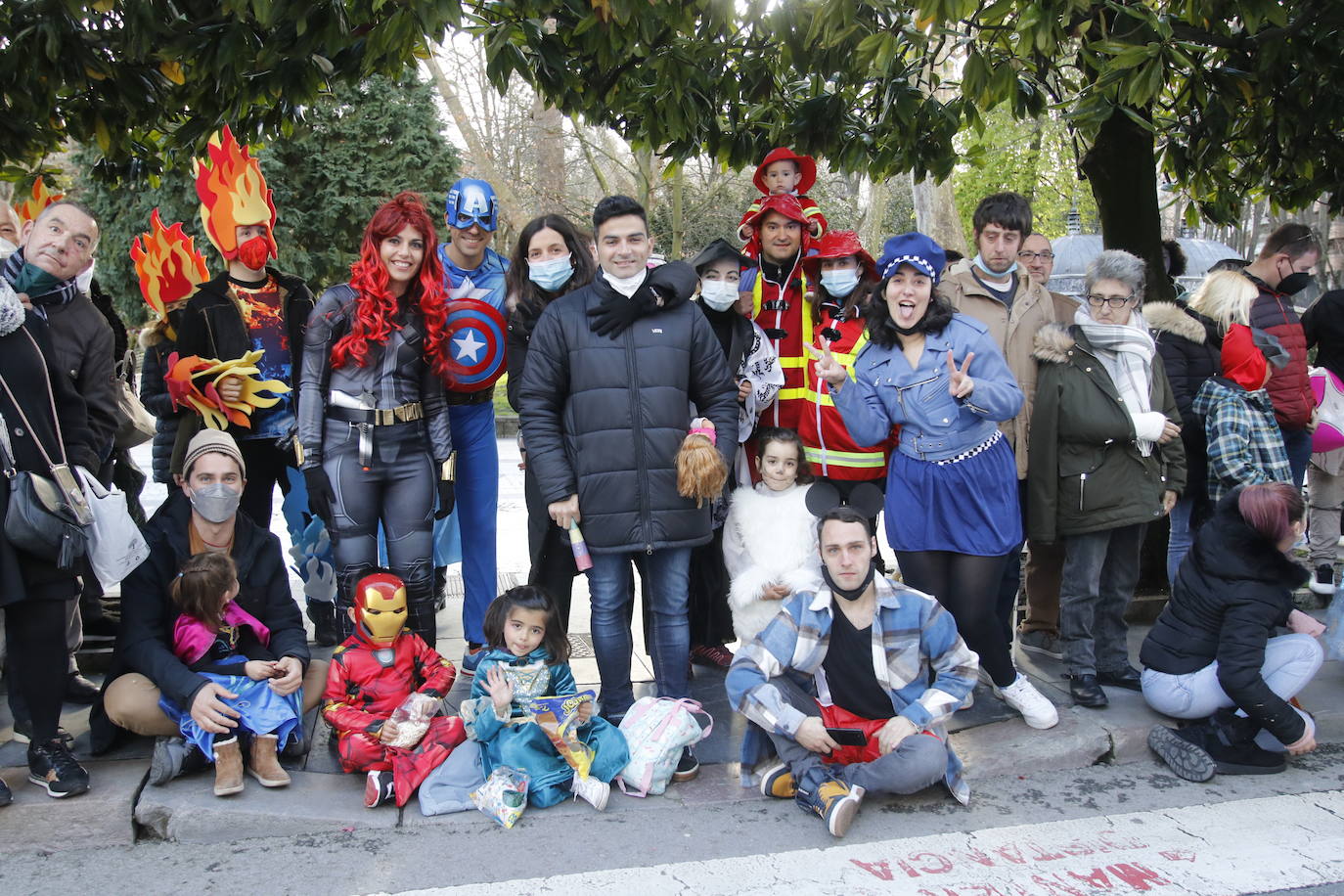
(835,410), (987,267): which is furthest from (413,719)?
(987,267)

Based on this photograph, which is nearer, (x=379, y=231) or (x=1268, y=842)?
(x=1268, y=842)

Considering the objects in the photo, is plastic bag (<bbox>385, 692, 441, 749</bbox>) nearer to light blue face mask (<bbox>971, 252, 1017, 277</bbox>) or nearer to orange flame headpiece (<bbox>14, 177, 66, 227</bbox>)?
light blue face mask (<bbox>971, 252, 1017, 277</bbox>)

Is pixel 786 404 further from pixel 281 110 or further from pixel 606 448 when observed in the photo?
pixel 281 110

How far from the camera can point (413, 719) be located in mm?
3723

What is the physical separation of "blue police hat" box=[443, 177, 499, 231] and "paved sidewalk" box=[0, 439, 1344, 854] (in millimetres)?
1984

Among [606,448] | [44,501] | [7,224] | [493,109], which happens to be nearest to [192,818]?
[44,501]

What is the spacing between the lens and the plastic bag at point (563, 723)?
11.9ft

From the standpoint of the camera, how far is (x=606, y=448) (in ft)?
12.7

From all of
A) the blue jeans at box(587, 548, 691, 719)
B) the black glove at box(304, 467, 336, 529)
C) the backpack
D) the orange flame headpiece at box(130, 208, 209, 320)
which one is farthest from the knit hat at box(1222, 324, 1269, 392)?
the orange flame headpiece at box(130, 208, 209, 320)

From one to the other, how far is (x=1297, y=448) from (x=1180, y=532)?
2.58ft

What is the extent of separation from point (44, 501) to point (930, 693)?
2950mm

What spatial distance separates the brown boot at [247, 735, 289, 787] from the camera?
3.61m

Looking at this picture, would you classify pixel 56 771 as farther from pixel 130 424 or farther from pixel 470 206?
pixel 470 206

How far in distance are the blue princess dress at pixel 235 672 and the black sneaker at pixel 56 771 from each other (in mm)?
315
